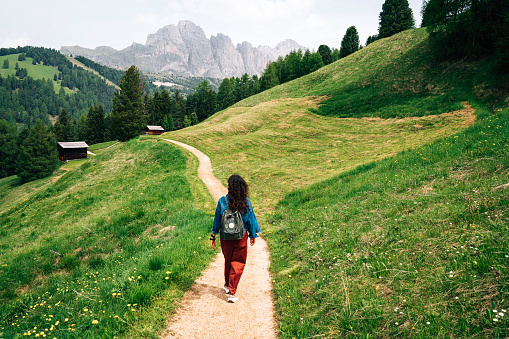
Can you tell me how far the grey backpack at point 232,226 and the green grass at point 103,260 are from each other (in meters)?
1.91

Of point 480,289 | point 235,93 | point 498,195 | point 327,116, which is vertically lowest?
point 480,289

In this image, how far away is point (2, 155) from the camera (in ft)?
265

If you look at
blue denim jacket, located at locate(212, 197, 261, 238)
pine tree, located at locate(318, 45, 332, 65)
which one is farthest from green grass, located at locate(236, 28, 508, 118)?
pine tree, located at locate(318, 45, 332, 65)

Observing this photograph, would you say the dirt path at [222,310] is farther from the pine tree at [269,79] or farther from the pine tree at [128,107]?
the pine tree at [269,79]

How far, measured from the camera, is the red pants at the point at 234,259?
588 centimetres

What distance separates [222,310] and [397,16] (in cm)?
9018

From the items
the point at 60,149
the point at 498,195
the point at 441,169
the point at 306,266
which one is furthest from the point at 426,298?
the point at 60,149

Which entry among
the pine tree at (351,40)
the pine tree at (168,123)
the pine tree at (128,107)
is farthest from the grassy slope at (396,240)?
the pine tree at (168,123)

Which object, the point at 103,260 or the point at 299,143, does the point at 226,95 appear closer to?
the point at 299,143

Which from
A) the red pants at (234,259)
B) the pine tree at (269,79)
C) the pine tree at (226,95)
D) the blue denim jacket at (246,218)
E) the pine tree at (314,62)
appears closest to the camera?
the red pants at (234,259)

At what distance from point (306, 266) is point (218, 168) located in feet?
61.1

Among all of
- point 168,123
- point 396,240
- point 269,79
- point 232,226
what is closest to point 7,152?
point 168,123

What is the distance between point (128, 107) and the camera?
5012 cm

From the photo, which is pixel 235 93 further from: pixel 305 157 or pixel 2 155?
pixel 305 157
